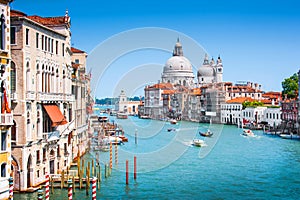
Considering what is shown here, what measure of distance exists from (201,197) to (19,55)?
5.06m

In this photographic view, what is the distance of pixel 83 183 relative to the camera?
1095 centimetres

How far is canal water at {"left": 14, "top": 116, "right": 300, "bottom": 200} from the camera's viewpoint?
1083 cm

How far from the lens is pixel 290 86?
40531 mm

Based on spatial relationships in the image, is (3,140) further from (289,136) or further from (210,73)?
(210,73)

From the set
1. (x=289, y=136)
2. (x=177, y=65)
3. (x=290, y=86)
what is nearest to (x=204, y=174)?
(x=289, y=136)

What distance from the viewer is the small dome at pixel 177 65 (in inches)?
2849

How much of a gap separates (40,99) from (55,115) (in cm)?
81

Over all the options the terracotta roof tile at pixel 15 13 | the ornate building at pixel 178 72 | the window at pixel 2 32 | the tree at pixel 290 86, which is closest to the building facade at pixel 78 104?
the terracotta roof tile at pixel 15 13

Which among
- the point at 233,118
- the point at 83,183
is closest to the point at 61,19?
the point at 83,183

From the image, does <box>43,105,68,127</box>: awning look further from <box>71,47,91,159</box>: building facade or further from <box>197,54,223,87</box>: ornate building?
→ <box>197,54,223,87</box>: ornate building

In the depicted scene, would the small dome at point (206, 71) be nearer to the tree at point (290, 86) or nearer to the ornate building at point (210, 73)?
the ornate building at point (210, 73)

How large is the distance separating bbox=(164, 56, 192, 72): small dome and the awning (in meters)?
61.1

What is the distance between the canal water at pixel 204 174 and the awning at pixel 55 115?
1722 millimetres

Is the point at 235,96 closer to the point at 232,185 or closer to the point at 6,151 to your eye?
the point at 232,185
